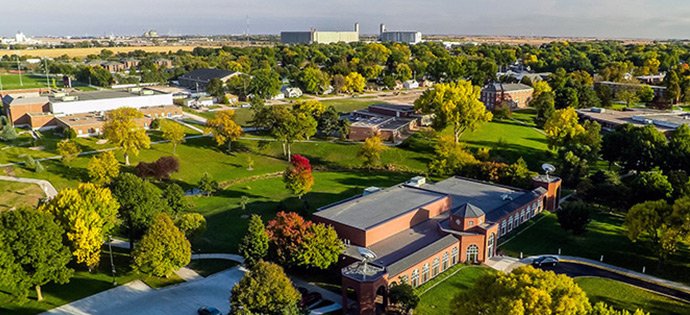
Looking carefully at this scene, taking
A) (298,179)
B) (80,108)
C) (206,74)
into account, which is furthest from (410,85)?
(298,179)

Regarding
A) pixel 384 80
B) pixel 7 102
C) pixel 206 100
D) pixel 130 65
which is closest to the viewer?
pixel 7 102

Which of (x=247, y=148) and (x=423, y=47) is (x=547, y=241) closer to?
(x=247, y=148)

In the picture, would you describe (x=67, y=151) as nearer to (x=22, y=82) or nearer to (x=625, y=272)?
(x=625, y=272)

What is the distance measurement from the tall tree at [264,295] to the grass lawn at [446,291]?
27.7 feet

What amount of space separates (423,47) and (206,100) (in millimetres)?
101617

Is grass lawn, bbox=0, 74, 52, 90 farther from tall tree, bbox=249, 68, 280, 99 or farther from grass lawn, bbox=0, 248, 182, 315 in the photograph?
grass lawn, bbox=0, 248, 182, 315

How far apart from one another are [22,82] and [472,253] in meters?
126

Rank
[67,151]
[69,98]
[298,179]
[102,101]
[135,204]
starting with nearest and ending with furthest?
1. [135,204]
2. [298,179]
3. [67,151]
4. [69,98]
5. [102,101]

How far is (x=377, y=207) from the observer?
4122 centimetres

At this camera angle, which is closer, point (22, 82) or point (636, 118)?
point (636, 118)

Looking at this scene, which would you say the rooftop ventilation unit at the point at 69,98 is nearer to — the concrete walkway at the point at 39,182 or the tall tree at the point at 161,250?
the concrete walkway at the point at 39,182

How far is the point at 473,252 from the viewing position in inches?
1507

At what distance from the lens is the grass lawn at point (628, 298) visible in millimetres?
31484

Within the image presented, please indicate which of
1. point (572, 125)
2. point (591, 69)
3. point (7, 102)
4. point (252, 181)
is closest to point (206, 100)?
point (7, 102)
